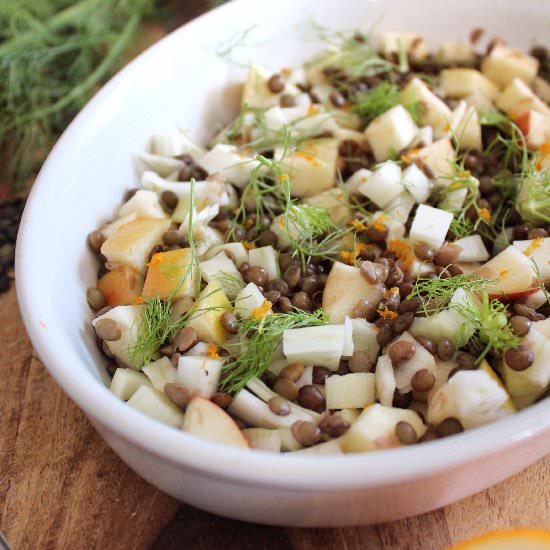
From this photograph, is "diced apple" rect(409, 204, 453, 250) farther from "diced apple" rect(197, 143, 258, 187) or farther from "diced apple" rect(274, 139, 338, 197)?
"diced apple" rect(197, 143, 258, 187)

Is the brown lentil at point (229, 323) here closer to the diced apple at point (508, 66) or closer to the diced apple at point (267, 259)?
the diced apple at point (267, 259)

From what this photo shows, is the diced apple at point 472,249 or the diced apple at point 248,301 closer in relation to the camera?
the diced apple at point 248,301

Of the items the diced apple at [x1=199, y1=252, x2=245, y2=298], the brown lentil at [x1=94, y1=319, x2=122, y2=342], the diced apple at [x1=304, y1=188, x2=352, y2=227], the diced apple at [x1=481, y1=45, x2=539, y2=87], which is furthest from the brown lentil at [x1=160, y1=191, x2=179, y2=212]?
the diced apple at [x1=481, y1=45, x2=539, y2=87]

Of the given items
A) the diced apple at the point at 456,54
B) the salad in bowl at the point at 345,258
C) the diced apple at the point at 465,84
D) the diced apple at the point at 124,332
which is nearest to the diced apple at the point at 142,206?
the salad in bowl at the point at 345,258

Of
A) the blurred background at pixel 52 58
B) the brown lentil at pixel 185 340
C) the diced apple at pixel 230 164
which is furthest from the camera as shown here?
the blurred background at pixel 52 58

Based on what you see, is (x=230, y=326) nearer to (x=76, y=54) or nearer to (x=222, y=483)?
(x=222, y=483)

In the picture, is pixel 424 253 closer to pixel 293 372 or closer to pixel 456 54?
pixel 293 372
